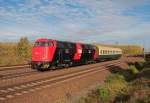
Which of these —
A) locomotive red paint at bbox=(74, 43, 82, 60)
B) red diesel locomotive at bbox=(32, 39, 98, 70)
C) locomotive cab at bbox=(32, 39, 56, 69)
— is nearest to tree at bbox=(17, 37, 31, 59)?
locomotive red paint at bbox=(74, 43, 82, 60)

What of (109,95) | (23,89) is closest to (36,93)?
(23,89)

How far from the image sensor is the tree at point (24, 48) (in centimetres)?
5516

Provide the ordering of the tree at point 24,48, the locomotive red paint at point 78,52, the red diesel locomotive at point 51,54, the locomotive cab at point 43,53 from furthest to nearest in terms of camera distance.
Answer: the tree at point 24,48 < the locomotive red paint at point 78,52 < the red diesel locomotive at point 51,54 < the locomotive cab at point 43,53

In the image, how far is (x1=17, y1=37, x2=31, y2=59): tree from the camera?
55.2m

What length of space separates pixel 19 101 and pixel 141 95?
6.15 meters

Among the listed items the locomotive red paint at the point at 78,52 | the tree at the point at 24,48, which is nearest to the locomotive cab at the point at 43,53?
the locomotive red paint at the point at 78,52

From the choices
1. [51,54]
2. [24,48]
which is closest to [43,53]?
[51,54]

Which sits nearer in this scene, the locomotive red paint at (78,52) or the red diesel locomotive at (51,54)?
the red diesel locomotive at (51,54)

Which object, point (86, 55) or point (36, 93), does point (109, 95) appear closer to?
point (36, 93)

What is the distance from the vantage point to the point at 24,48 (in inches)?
2181

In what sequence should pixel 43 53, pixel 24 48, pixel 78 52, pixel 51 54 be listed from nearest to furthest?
pixel 51 54 < pixel 43 53 < pixel 78 52 < pixel 24 48

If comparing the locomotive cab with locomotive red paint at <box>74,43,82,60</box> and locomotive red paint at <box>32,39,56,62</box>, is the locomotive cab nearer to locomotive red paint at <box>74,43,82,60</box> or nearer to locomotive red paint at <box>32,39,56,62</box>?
locomotive red paint at <box>32,39,56,62</box>

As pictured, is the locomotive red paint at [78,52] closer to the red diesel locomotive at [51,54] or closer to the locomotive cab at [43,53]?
the red diesel locomotive at [51,54]

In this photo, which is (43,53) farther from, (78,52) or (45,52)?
(78,52)
